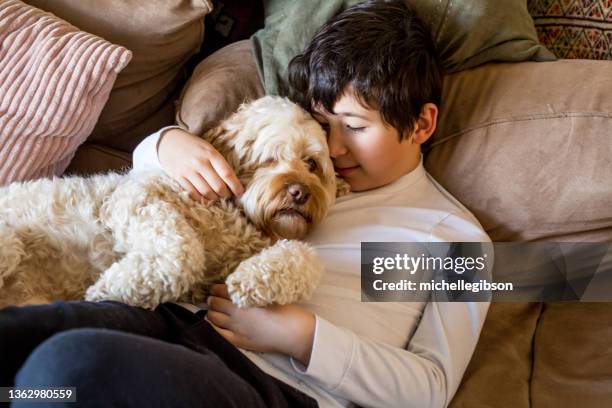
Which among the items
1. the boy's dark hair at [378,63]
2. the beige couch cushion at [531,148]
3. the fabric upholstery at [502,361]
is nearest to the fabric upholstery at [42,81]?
the boy's dark hair at [378,63]

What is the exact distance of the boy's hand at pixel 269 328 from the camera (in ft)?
4.39

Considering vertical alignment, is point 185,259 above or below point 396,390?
above

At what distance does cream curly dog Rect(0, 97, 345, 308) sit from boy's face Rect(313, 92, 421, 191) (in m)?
0.07

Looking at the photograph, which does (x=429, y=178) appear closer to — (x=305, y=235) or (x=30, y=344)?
(x=305, y=235)

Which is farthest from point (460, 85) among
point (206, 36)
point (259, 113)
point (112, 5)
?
point (112, 5)

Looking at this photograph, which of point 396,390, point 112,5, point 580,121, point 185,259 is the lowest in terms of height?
point 396,390

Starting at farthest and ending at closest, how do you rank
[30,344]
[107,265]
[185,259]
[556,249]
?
[556,249] → [107,265] → [185,259] → [30,344]

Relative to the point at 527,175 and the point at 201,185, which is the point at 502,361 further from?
→ the point at 201,185

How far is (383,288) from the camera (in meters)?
1.53

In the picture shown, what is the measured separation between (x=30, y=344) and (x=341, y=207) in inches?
34.5

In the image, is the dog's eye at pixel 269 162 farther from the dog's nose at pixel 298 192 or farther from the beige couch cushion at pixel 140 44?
the beige couch cushion at pixel 140 44

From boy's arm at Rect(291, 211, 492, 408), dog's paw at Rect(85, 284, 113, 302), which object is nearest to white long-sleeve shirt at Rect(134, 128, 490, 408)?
boy's arm at Rect(291, 211, 492, 408)

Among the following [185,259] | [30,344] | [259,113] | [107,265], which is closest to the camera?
[30,344]

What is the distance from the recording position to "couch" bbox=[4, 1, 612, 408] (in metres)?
1.60
